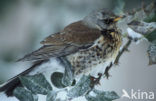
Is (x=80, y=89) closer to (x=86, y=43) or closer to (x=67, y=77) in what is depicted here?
(x=67, y=77)

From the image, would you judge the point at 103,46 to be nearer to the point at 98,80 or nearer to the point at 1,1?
the point at 98,80

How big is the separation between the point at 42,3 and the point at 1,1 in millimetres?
81

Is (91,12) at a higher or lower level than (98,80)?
higher

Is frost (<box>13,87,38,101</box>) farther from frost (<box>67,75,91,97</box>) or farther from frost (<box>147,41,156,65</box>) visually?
frost (<box>147,41,156,65</box>)

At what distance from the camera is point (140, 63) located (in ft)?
1.83

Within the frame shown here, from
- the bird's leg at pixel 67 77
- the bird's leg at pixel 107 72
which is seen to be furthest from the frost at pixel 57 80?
the bird's leg at pixel 107 72

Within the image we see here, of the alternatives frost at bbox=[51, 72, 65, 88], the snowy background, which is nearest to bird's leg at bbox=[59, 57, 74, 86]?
frost at bbox=[51, 72, 65, 88]

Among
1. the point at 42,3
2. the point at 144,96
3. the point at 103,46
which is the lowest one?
the point at 144,96

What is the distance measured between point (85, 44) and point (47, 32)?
0.09 meters

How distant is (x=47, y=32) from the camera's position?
0.56 metres

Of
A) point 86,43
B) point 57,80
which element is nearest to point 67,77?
point 57,80

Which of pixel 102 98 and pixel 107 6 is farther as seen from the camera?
pixel 107 6

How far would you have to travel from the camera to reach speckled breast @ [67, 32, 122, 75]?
0.49 m

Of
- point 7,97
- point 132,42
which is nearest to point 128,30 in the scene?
point 132,42
